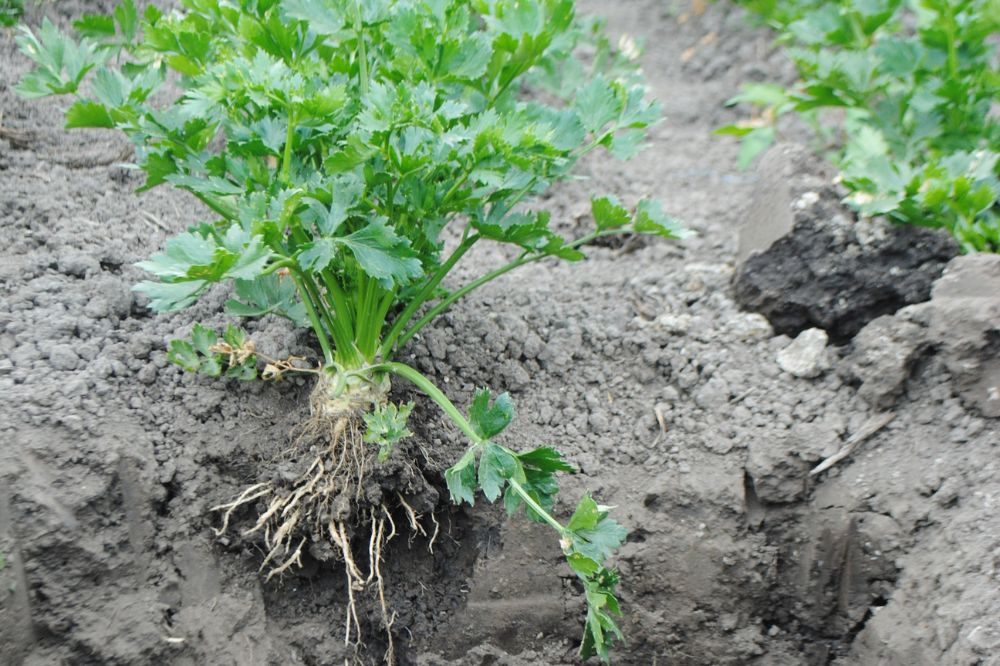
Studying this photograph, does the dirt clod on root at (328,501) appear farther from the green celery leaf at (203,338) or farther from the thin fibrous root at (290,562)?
the green celery leaf at (203,338)

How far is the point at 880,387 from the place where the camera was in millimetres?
2234

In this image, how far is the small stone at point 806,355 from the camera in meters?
2.36

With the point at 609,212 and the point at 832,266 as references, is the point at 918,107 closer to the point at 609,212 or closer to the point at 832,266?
the point at 832,266

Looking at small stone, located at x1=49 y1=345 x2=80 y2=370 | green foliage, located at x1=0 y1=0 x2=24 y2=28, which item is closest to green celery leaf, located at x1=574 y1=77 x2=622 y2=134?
small stone, located at x1=49 y1=345 x2=80 y2=370

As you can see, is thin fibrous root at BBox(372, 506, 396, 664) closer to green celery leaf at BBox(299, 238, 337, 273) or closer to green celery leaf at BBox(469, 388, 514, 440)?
green celery leaf at BBox(469, 388, 514, 440)

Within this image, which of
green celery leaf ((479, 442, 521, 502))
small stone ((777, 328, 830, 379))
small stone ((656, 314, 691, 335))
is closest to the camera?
green celery leaf ((479, 442, 521, 502))

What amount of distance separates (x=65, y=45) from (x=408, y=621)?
1483 mm

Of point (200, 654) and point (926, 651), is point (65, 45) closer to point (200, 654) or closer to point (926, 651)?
point (200, 654)

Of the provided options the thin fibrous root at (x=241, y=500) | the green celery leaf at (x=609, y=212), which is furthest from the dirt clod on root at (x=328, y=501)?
the green celery leaf at (x=609, y=212)

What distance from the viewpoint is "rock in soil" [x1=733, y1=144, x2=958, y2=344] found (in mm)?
2406

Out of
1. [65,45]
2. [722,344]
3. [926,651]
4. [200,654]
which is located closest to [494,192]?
[722,344]

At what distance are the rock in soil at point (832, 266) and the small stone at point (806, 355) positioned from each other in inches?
2.4

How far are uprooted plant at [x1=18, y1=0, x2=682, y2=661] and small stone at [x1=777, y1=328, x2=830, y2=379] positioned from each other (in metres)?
0.49

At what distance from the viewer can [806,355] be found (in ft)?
7.79
